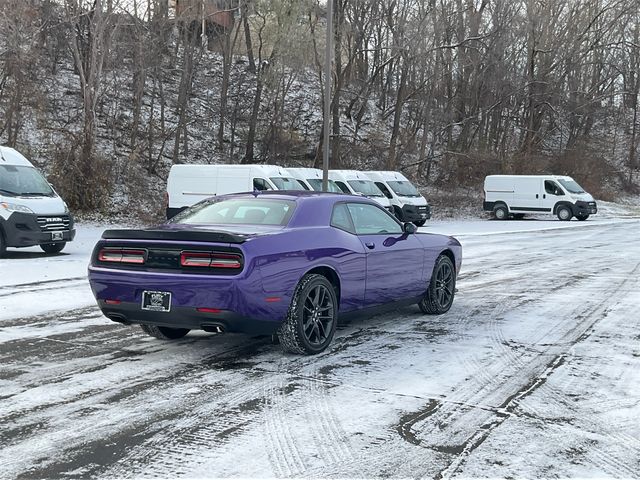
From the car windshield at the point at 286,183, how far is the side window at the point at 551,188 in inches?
603

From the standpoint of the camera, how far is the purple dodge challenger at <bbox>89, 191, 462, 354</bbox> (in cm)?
596

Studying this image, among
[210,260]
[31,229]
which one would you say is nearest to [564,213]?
[31,229]

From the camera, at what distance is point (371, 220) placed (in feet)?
25.8

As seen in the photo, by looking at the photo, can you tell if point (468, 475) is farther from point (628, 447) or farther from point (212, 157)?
point (212, 157)

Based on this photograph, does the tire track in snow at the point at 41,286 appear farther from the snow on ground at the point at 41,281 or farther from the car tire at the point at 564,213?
the car tire at the point at 564,213

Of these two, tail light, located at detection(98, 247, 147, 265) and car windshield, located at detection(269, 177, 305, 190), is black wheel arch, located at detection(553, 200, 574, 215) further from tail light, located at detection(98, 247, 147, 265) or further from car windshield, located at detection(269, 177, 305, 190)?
tail light, located at detection(98, 247, 147, 265)

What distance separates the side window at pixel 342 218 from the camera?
726 cm

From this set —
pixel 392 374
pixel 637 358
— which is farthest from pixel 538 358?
pixel 392 374

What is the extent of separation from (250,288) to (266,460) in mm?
2054

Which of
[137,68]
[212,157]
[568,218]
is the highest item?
[137,68]

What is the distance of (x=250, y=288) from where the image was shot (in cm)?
592

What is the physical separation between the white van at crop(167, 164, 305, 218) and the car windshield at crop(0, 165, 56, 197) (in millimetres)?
7591

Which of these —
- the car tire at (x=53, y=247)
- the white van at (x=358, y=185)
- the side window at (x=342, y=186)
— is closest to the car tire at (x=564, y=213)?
the white van at (x=358, y=185)

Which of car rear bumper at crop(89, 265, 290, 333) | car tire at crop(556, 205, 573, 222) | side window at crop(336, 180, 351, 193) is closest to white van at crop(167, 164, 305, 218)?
side window at crop(336, 180, 351, 193)
